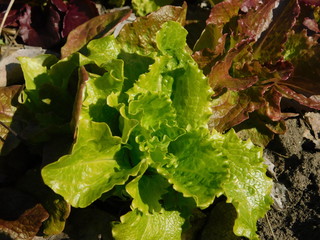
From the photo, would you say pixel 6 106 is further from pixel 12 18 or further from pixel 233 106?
pixel 233 106

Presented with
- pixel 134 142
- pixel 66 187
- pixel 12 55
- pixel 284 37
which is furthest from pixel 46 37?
pixel 284 37

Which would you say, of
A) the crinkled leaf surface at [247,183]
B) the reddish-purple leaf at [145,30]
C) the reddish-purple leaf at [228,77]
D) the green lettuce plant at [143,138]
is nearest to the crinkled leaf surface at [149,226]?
the green lettuce plant at [143,138]

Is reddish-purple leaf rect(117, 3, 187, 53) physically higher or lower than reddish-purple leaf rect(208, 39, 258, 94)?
higher

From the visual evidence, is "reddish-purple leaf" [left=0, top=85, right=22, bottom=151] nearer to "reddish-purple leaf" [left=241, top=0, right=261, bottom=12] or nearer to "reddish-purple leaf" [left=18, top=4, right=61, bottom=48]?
"reddish-purple leaf" [left=18, top=4, right=61, bottom=48]

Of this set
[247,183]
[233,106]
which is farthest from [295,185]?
[233,106]

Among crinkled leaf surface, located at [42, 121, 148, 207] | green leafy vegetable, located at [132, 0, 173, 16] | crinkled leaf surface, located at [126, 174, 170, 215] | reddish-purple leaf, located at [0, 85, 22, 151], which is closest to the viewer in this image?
crinkled leaf surface, located at [42, 121, 148, 207]

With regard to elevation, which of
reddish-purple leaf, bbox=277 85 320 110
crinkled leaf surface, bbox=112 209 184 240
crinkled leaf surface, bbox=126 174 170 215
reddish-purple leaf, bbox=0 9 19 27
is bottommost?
crinkled leaf surface, bbox=112 209 184 240

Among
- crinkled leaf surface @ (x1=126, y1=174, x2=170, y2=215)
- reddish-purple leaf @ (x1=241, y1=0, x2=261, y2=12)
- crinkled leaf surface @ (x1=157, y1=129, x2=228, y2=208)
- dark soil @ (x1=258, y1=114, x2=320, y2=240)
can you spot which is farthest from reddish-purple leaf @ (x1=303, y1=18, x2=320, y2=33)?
crinkled leaf surface @ (x1=126, y1=174, x2=170, y2=215)
